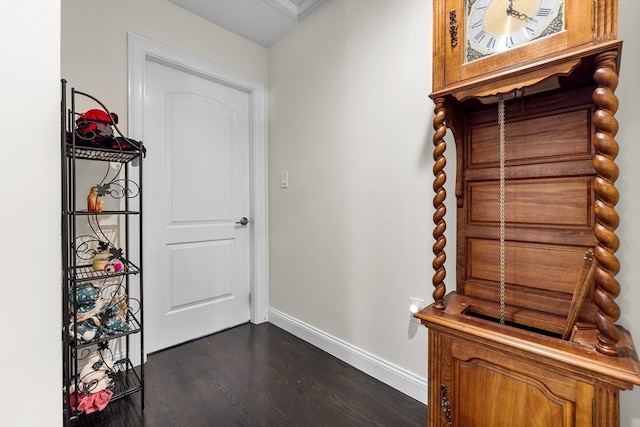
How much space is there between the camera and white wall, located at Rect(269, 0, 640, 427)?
1005 mm

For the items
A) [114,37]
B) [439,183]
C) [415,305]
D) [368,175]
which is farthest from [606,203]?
[114,37]

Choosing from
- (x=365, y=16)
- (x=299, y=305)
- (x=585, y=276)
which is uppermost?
(x=365, y=16)

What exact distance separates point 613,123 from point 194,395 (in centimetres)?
208

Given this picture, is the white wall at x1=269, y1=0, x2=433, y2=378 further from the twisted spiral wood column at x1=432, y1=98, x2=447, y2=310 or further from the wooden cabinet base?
the wooden cabinet base

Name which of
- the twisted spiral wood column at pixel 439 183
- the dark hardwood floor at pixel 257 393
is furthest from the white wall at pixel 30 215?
the twisted spiral wood column at pixel 439 183

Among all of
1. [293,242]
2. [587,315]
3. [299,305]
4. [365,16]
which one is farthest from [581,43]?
[299,305]

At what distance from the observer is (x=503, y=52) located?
97cm

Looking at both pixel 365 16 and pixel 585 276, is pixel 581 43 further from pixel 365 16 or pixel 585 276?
pixel 365 16

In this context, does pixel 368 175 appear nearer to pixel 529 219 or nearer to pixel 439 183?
pixel 439 183

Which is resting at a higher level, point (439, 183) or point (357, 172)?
point (357, 172)

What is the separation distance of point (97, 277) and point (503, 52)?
1.92 metres

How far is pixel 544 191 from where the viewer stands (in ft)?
3.66

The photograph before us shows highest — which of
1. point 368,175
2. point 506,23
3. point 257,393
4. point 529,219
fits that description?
point 506,23

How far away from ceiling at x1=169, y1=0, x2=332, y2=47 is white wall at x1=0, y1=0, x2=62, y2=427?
1.41 m
